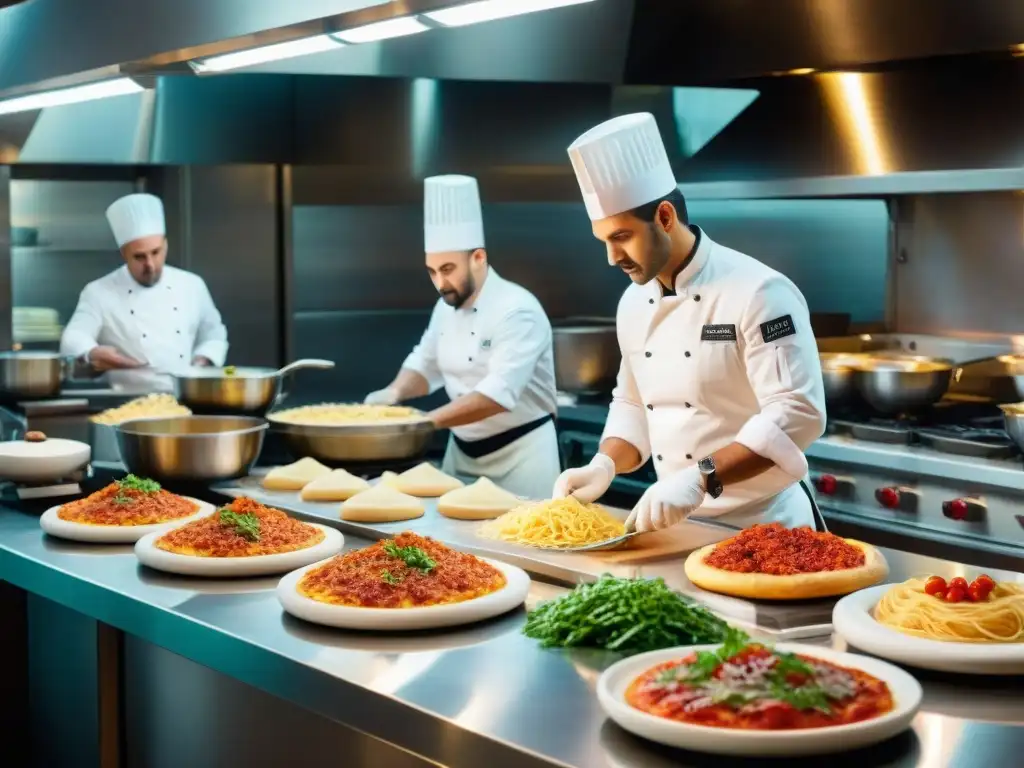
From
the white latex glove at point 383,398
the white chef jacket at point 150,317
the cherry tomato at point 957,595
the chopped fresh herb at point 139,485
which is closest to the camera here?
the cherry tomato at point 957,595

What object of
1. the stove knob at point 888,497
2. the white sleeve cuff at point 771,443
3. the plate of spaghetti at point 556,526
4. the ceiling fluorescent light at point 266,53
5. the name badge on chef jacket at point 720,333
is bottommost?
the stove knob at point 888,497

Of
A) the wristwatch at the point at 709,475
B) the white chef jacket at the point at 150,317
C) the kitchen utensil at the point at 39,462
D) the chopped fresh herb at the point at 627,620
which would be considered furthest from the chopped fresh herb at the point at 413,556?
the white chef jacket at the point at 150,317

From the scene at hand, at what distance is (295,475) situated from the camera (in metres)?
3.56

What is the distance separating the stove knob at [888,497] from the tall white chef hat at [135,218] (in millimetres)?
3827

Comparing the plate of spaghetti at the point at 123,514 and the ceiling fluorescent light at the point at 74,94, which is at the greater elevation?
the ceiling fluorescent light at the point at 74,94

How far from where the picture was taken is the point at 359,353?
6.93 metres

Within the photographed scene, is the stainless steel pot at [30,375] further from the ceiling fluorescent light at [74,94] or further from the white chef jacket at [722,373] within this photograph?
the white chef jacket at [722,373]

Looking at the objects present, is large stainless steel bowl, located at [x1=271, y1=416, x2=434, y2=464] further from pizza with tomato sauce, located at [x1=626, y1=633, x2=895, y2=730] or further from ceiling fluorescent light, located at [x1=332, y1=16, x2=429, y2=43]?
pizza with tomato sauce, located at [x1=626, y1=633, x2=895, y2=730]

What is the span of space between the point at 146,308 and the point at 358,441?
318 cm

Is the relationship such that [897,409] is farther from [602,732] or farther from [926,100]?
[602,732]

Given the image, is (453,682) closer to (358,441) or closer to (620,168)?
(620,168)

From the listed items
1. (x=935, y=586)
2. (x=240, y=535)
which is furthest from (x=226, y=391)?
(x=935, y=586)

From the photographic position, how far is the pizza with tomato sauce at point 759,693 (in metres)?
1.64

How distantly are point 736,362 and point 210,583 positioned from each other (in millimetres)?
1455
